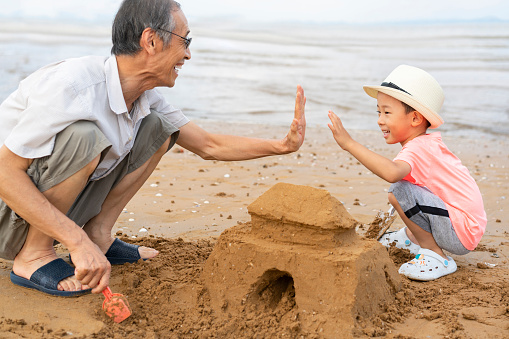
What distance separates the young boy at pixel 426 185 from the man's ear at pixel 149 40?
109cm

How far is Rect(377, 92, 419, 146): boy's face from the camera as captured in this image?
344cm

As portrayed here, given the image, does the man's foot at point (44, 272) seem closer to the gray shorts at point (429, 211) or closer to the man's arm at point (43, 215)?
the man's arm at point (43, 215)

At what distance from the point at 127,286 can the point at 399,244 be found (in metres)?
1.81

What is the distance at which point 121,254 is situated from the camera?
10.7 ft

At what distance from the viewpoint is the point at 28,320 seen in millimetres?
2479

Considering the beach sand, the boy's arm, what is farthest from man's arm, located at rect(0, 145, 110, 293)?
the boy's arm

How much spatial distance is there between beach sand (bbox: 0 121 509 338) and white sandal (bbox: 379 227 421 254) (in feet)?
0.51

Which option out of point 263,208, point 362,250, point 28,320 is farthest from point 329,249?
point 28,320

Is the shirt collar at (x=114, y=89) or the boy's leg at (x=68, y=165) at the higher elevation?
the shirt collar at (x=114, y=89)

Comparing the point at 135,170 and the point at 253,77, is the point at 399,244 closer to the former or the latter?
the point at 135,170

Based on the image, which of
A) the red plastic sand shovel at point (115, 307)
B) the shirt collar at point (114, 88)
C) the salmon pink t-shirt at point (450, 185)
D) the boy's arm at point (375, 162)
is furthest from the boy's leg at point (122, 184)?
the salmon pink t-shirt at point (450, 185)

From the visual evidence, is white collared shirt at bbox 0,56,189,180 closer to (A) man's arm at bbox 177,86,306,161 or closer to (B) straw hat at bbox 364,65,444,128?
(A) man's arm at bbox 177,86,306,161

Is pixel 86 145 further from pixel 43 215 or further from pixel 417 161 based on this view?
pixel 417 161

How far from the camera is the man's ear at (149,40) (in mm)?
2760
